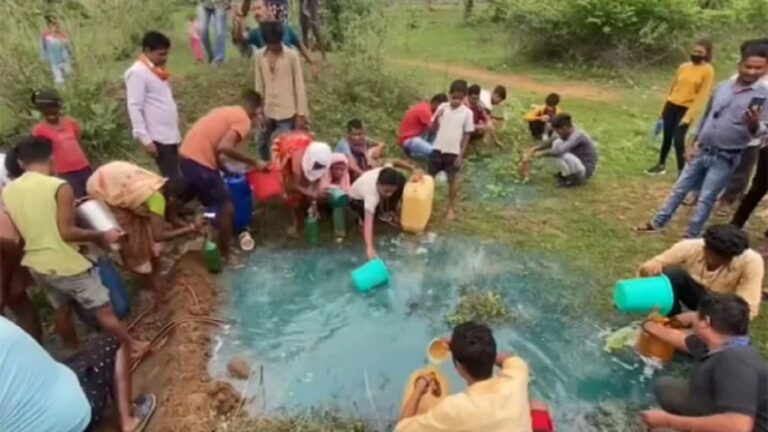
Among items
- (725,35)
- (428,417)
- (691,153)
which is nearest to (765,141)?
(691,153)

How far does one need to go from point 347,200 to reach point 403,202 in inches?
20.4

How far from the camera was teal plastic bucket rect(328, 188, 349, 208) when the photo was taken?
20.3ft

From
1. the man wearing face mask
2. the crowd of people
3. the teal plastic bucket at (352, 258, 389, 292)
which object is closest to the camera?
the crowd of people

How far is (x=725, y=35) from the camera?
14797 millimetres

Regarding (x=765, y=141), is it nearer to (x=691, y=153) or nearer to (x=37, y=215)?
(x=691, y=153)

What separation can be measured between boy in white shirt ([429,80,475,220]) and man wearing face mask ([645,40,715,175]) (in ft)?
7.97

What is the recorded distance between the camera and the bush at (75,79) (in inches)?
304

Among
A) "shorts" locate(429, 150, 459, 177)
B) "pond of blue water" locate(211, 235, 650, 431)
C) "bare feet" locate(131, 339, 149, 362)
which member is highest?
"shorts" locate(429, 150, 459, 177)

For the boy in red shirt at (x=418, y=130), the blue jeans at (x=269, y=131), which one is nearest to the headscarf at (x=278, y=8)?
the boy in red shirt at (x=418, y=130)

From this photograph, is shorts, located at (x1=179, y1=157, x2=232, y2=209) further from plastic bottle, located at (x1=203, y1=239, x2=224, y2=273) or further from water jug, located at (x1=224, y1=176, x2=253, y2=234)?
plastic bottle, located at (x1=203, y1=239, x2=224, y2=273)

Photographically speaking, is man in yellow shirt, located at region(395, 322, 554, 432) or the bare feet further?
the bare feet

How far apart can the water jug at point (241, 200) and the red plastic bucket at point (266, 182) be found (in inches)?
2.7

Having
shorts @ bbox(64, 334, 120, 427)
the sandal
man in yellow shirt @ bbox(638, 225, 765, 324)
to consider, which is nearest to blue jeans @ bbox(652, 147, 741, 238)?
the sandal

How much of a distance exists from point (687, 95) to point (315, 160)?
4.18 metres
